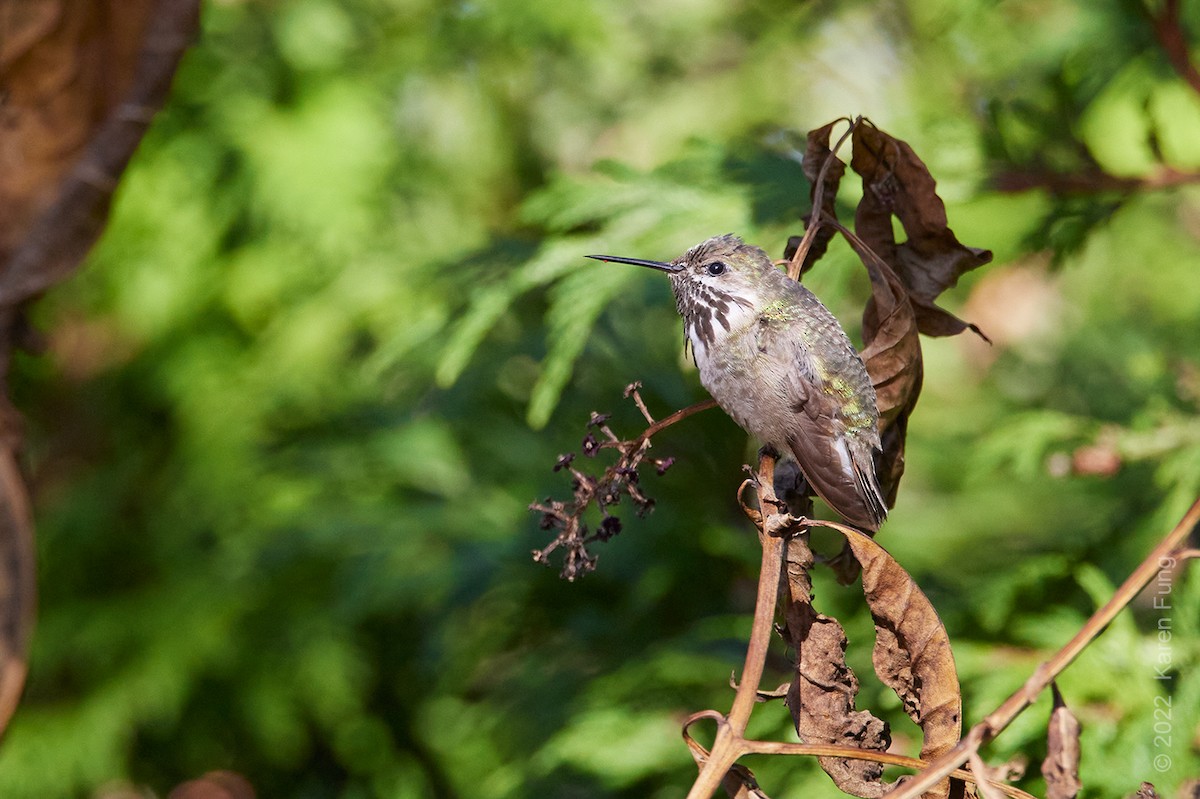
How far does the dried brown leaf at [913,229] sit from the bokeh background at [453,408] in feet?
3.78

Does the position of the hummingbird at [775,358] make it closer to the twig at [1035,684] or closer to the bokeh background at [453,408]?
the twig at [1035,684]

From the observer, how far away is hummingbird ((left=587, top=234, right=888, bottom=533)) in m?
1.36

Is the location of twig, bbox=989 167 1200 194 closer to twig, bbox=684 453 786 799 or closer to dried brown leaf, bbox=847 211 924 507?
dried brown leaf, bbox=847 211 924 507

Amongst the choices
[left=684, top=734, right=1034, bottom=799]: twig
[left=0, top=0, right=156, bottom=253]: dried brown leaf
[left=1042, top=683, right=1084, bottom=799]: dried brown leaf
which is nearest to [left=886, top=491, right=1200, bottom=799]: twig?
[left=684, top=734, right=1034, bottom=799]: twig

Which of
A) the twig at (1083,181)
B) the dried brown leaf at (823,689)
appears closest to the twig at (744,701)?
the dried brown leaf at (823,689)

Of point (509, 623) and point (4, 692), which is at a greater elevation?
point (4, 692)

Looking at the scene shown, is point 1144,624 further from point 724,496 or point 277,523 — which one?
point 277,523

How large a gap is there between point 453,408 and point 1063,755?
236 cm

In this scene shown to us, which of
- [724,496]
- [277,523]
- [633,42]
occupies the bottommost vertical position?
[277,523]

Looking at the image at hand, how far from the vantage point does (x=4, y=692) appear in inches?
59.3

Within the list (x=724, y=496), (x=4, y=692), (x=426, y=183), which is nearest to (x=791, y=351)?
(x=4, y=692)

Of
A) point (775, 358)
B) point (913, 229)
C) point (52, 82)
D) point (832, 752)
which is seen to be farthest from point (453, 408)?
point (832, 752)

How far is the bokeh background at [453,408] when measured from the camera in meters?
2.57

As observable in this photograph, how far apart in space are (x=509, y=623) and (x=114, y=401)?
5.01 feet
